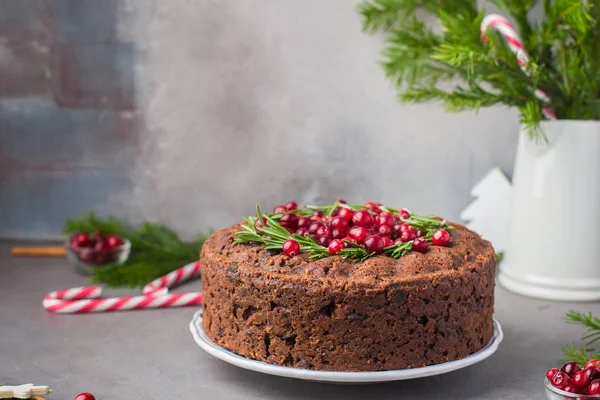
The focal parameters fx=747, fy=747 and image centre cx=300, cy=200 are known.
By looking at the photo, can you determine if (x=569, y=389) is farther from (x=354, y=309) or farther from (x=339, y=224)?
(x=339, y=224)

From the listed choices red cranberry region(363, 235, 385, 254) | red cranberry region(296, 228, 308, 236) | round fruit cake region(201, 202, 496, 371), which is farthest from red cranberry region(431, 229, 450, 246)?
red cranberry region(296, 228, 308, 236)

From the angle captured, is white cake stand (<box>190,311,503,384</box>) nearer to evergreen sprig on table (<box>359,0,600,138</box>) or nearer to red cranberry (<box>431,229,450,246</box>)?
red cranberry (<box>431,229,450,246</box>)

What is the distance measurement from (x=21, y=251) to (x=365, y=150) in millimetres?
1211

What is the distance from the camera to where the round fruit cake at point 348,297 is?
1.39 metres

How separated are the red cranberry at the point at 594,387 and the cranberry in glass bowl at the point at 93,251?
1.49 meters

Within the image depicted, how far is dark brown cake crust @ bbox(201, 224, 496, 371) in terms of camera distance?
1.39m

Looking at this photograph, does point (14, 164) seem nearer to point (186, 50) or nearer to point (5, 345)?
point (186, 50)

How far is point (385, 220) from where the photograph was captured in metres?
1.60

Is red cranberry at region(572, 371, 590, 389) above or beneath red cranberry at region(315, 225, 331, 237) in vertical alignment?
beneath

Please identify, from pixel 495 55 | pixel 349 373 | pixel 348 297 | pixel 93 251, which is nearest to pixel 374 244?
pixel 348 297

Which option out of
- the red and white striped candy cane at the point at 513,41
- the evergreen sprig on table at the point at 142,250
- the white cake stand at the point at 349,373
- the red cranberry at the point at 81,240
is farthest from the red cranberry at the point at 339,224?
the red cranberry at the point at 81,240

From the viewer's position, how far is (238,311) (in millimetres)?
1479

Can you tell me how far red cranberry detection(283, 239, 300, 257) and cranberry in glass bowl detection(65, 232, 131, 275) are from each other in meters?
1.00

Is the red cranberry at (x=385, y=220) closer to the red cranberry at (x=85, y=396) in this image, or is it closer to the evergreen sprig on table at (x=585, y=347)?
the evergreen sprig on table at (x=585, y=347)
